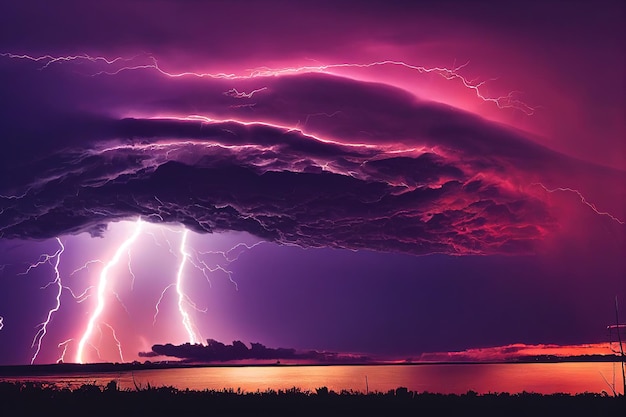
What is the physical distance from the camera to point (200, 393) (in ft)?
91.7

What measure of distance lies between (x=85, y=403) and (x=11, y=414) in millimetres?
2290

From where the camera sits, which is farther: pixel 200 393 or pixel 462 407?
pixel 200 393

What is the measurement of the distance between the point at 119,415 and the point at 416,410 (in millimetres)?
9162

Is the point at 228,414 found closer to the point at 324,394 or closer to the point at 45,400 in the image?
the point at 324,394

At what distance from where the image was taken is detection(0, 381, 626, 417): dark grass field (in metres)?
23.2

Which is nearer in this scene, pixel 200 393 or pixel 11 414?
pixel 11 414

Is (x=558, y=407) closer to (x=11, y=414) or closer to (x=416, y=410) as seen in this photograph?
(x=416, y=410)

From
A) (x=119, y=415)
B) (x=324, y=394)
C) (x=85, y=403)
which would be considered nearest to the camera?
(x=119, y=415)

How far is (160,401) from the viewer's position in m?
25.0

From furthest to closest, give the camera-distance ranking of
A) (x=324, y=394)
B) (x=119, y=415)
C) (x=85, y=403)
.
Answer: (x=324, y=394) → (x=85, y=403) → (x=119, y=415)

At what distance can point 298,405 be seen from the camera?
24453 mm

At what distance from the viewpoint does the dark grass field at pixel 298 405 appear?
23234mm

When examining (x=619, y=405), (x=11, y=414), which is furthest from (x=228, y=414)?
(x=619, y=405)

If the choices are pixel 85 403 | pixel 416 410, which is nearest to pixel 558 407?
pixel 416 410
